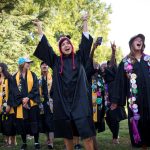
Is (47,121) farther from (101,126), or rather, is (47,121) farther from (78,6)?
(78,6)

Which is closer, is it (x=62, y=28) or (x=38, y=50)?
(x=38, y=50)

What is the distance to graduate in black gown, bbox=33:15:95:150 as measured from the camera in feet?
19.4

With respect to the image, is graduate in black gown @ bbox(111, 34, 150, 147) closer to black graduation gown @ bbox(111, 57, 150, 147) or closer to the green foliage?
black graduation gown @ bbox(111, 57, 150, 147)

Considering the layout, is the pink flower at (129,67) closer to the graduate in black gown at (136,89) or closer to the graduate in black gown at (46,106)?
the graduate in black gown at (136,89)

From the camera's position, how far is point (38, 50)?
6547 mm

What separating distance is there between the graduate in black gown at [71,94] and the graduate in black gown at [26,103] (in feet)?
10.1

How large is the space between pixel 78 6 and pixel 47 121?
3016 cm

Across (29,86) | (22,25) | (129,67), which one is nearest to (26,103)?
(29,86)

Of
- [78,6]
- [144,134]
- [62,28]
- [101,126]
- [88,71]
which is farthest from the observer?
[78,6]

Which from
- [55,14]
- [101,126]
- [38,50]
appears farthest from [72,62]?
[55,14]

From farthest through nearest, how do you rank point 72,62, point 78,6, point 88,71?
point 78,6 → point 88,71 → point 72,62

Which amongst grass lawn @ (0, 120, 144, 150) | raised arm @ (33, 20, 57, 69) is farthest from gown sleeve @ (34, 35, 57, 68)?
grass lawn @ (0, 120, 144, 150)

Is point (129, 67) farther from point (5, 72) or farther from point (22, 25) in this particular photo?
point (22, 25)

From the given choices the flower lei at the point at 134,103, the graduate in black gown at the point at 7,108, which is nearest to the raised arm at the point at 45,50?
the flower lei at the point at 134,103
